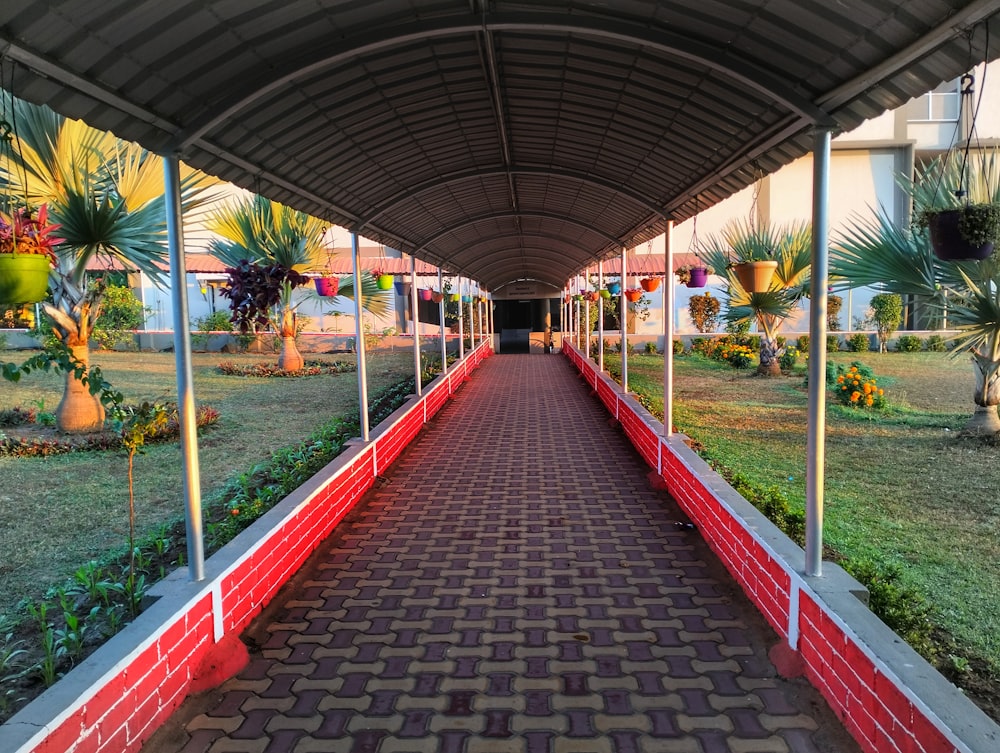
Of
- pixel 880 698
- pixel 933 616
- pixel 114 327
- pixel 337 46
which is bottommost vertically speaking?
pixel 933 616

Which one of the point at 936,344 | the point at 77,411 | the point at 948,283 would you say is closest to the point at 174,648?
the point at 77,411

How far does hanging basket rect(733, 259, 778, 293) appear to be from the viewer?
15.8 feet

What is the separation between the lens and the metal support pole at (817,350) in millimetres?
3312

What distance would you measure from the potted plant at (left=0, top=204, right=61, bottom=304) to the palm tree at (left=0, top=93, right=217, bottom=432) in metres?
4.82

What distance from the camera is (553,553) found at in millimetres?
4961

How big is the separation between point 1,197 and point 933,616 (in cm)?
704

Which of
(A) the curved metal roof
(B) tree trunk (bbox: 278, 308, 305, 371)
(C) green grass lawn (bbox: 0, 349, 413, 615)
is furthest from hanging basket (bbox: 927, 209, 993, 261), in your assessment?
(B) tree trunk (bbox: 278, 308, 305, 371)

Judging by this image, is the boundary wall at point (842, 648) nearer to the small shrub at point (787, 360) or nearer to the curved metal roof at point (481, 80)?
the curved metal roof at point (481, 80)

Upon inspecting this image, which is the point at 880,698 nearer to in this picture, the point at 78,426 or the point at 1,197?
the point at 1,197

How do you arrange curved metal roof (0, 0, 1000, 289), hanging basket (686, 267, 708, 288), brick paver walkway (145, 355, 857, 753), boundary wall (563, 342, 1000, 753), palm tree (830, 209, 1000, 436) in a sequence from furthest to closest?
palm tree (830, 209, 1000, 436) → hanging basket (686, 267, 708, 288) → brick paver walkway (145, 355, 857, 753) → curved metal roof (0, 0, 1000, 289) → boundary wall (563, 342, 1000, 753)

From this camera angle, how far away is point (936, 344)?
2161 centimetres

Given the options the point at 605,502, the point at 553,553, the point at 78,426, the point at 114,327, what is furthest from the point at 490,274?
the point at 553,553

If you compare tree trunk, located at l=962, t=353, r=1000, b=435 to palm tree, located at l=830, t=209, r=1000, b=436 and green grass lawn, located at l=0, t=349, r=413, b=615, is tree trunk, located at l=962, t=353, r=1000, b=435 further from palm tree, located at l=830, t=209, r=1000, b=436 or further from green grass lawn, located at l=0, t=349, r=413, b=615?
green grass lawn, located at l=0, t=349, r=413, b=615

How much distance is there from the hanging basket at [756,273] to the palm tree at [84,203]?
5719 millimetres
